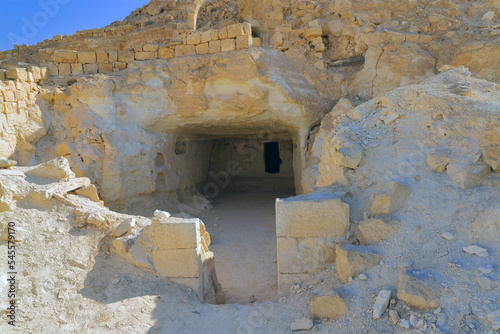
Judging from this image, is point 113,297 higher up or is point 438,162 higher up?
point 438,162

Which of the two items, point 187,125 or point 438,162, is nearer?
point 438,162

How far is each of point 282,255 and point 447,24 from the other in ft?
23.4

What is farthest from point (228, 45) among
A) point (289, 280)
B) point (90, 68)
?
point (289, 280)

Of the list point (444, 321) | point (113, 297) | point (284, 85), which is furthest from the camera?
point (284, 85)

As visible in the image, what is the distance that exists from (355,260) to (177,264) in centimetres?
191

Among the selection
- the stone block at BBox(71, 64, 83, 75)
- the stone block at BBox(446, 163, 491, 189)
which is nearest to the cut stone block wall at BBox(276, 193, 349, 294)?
the stone block at BBox(446, 163, 491, 189)

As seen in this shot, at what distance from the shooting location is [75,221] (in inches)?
155

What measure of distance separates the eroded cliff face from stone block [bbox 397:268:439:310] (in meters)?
5.12

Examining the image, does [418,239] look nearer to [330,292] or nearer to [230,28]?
[330,292]

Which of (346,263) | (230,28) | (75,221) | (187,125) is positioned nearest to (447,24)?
(230,28)

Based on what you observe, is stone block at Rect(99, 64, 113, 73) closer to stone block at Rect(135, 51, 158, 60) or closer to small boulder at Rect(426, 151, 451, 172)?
stone block at Rect(135, 51, 158, 60)

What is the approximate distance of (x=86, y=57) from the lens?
25.1 feet

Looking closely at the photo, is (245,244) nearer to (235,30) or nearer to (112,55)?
(235,30)

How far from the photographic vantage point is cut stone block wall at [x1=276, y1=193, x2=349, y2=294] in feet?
11.7
